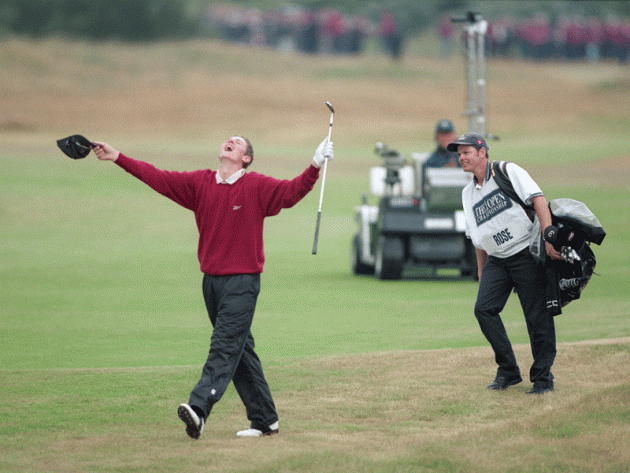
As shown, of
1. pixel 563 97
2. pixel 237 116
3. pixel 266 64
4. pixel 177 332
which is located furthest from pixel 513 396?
pixel 266 64

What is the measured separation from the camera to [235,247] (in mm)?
6242

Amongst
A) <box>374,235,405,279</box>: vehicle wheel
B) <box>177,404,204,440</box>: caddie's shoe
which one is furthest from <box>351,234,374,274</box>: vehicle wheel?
<box>177,404,204,440</box>: caddie's shoe

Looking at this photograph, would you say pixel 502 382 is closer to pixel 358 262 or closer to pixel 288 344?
pixel 288 344

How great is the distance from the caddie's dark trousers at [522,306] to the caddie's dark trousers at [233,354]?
1.99 m

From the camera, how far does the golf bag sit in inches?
279

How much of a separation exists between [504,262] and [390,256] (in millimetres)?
8141

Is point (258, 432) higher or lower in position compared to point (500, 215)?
lower

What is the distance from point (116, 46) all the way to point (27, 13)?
780 cm

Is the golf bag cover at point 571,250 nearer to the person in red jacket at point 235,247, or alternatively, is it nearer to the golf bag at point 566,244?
the golf bag at point 566,244

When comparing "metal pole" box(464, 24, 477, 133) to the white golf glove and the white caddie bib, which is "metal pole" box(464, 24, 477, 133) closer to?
the white caddie bib

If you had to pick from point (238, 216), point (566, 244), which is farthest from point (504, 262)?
point (238, 216)

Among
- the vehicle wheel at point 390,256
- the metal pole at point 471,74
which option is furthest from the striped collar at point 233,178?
the metal pole at point 471,74

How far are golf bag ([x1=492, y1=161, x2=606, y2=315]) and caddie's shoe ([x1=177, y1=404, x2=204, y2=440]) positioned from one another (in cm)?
268

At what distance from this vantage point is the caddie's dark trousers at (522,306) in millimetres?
→ 7469
